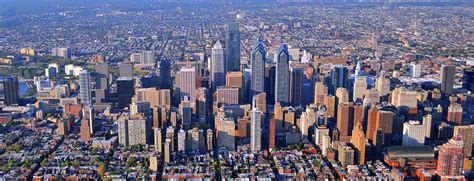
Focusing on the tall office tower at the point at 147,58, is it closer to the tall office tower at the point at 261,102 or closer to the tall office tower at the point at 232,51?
the tall office tower at the point at 232,51

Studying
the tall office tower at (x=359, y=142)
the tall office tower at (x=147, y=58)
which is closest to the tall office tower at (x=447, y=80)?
the tall office tower at (x=359, y=142)

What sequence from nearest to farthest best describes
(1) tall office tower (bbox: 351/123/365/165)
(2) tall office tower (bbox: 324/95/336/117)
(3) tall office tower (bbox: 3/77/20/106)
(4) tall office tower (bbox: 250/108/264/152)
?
(1) tall office tower (bbox: 351/123/365/165) → (4) tall office tower (bbox: 250/108/264/152) → (2) tall office tower (bbox: 324/95/336/117) → (3) tall office tower (bbox: 3/77/20/106)

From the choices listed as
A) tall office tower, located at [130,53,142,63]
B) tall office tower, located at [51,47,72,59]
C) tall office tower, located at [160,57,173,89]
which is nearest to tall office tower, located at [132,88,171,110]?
tall office tower, located at [160,57,173,89]

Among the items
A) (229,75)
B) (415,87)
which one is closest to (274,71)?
(229,75)

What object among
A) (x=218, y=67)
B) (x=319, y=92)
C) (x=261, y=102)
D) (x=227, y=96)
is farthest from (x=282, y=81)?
(x=218, y=67)

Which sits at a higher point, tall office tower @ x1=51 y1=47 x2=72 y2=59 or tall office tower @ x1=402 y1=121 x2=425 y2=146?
tall office tower @ x1=51 y1=47 x2=72 y2=59

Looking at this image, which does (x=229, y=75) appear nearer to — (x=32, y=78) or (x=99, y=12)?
(x=32, y=78)

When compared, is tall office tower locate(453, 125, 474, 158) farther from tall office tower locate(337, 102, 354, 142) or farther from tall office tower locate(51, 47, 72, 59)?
tall office tower locate(51, 47, 72, 59)
